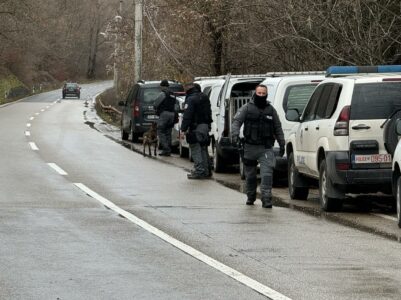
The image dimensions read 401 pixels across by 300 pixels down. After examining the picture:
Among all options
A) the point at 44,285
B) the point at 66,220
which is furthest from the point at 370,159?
the point at 44,285

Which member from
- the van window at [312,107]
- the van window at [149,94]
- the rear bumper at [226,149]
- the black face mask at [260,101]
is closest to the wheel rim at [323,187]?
the van window at [312,107]

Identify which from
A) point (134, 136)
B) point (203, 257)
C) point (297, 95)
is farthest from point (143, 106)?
point (203, 257)

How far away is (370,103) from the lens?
42.6 ft

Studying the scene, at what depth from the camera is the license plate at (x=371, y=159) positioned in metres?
13.0

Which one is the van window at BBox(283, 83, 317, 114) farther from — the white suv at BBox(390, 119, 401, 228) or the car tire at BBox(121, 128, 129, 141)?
the car tire at BBox(121, 128, 129, 141)

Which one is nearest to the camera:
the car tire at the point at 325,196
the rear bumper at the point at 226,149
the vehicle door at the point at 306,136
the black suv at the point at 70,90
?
the car tire at the point at 325,196

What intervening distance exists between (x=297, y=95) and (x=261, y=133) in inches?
122

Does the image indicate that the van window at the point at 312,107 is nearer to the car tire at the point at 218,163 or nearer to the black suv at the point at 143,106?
the car tire at the point at 218,163

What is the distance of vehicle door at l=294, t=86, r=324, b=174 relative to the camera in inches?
567

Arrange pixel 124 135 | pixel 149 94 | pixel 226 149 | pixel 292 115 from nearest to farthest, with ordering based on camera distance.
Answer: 1. pixel 292 115
2. pixel 226 149
3. pixel 149 94
4. pixel 124 135

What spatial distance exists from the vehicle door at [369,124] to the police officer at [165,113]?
450 inches

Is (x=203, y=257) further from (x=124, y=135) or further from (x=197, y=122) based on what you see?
(x=124, y=135)

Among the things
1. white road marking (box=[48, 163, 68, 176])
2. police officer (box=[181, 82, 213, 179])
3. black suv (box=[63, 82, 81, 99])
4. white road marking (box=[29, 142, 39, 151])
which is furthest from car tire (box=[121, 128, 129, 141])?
black suv (box=[63, 82, 81, 99])

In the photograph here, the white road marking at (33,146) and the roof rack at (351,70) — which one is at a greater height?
the roof rack at (351,70)
